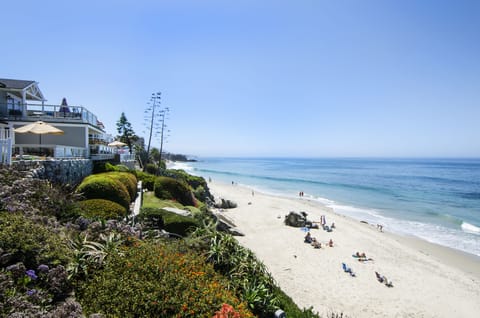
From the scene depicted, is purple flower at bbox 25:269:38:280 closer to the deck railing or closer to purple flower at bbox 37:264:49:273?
purple flower at bbox 37:264:49:273

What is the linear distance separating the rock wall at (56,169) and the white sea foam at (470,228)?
28307mm

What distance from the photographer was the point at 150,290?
14.2ft

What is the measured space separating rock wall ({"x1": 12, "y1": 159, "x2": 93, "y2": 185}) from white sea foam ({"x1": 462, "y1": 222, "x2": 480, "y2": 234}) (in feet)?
92.9

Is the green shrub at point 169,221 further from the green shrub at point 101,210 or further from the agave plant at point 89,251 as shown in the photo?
the agave plant at point 89,251

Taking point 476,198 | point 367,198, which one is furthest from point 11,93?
point 476,198

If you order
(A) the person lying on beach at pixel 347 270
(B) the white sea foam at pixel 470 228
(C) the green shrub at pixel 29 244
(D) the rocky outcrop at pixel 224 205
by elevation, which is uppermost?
(C) the green shrub at pixel 29 244

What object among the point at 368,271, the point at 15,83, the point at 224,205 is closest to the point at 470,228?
the point at 368,271

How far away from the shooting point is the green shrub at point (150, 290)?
4039mm

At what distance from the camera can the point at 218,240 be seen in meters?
7.93

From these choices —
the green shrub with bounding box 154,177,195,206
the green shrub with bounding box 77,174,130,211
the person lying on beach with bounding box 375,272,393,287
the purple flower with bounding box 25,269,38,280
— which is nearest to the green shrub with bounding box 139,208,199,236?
the green shrub with bounding box 77,174,130,211

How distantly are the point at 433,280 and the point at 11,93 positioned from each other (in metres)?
28.9

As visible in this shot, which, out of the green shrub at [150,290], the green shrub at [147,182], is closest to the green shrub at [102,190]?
the green shrub at [150,290]

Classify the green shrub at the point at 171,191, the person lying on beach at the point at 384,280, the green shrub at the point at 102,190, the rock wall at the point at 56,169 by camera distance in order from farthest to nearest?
the green shrub at the point at 171,191, the person lying on beach at the point at 384,280, the green shrub at the point at 102,190, the rock wall at the point at 56,169

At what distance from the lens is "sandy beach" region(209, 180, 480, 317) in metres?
10.0
